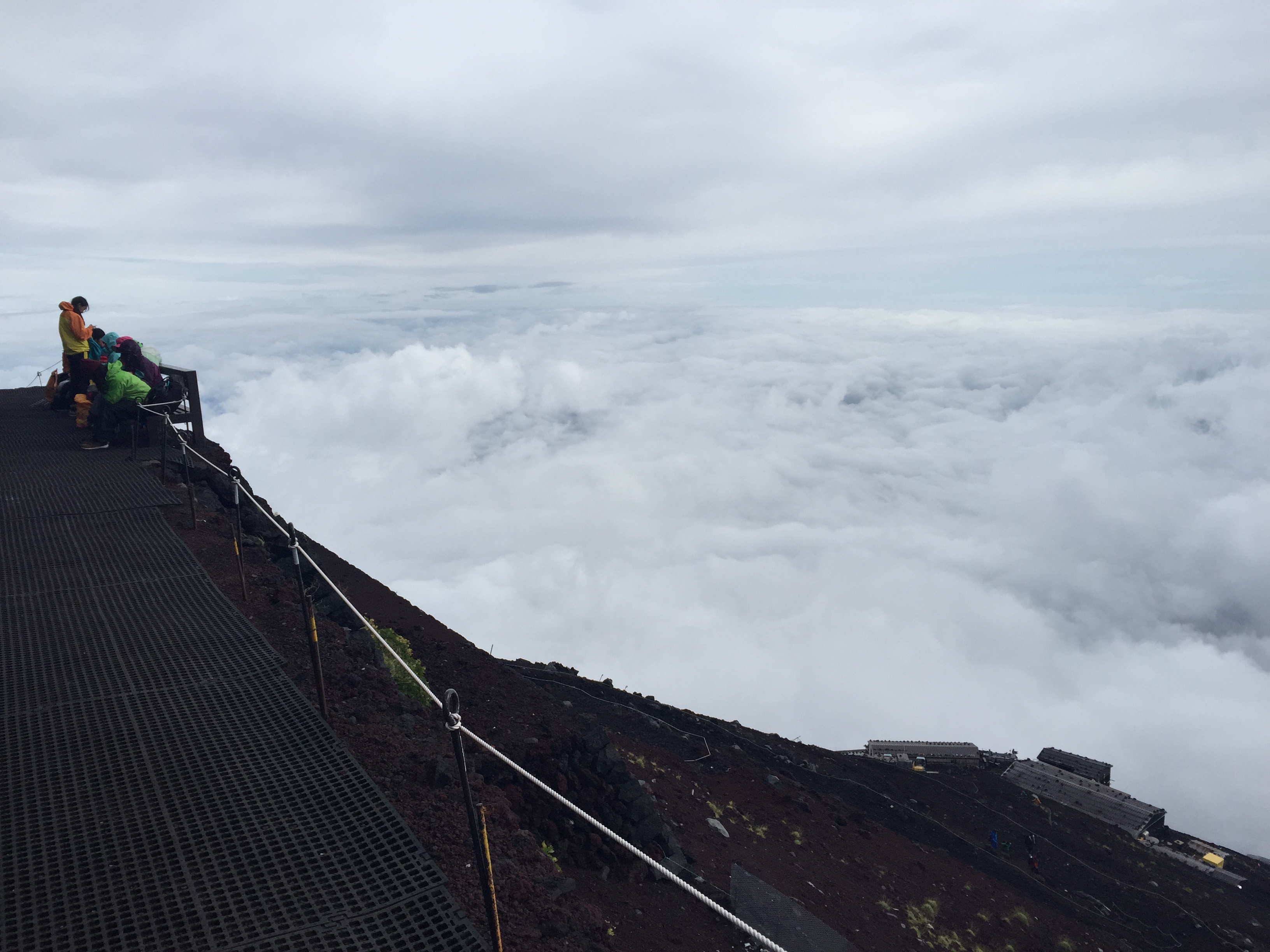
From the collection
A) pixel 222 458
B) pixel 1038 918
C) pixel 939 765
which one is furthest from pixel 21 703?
pixel 939 765

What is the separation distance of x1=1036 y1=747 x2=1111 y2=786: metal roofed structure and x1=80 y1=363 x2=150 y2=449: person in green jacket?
27218 mm

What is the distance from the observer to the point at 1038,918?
12.9 metres

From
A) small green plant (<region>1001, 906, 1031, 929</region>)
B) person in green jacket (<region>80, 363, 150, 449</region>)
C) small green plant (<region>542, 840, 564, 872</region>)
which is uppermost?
person in green jacket (<region>80, 363, 150, 449</region>)

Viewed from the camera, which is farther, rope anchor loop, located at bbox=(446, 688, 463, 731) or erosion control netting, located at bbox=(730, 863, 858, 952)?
erosion control netting, located at bbox=(730, 863, 858, 952)

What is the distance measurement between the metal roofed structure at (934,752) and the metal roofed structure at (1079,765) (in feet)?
9.71

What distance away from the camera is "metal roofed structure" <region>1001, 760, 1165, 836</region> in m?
21.2

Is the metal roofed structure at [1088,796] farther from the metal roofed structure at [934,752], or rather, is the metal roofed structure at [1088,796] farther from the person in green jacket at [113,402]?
the person in green jacket at [113,402]

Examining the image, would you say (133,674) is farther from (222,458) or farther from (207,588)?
(222,458)

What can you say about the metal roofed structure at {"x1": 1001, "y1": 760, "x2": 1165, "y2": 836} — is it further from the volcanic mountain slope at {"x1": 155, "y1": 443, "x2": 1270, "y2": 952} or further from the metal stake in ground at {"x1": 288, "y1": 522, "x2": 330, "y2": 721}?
the metal stake in ground at {"x1": 288, "y1": 522, "x2": 330, "y2": 721}

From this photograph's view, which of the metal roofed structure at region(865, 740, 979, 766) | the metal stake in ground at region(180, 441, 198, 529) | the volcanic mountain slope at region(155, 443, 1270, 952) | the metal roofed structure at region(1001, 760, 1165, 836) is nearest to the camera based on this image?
the volcanic mountain slope at region(155, 443, 1270, 952)

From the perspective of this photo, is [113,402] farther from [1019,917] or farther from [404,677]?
[1019,917]

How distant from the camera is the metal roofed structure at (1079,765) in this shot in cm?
2444

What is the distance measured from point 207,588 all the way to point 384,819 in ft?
15.2

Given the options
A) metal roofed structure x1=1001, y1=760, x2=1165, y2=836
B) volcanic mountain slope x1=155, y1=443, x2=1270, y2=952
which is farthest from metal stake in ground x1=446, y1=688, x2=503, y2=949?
metal roofed structure x1=1001, y1=760, x2=1165, y2=836
